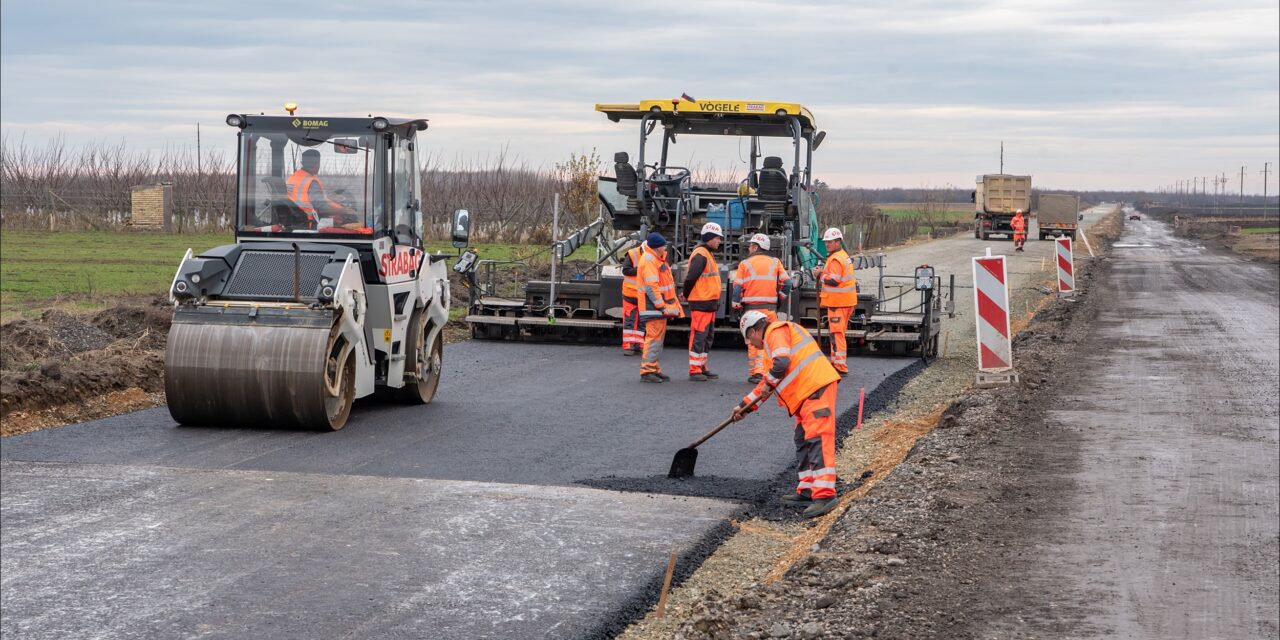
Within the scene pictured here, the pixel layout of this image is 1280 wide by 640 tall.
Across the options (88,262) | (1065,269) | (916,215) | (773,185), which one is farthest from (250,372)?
(916,215)

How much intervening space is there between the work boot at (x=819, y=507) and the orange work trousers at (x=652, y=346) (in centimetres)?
572

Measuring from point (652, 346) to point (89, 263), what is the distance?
19552mm

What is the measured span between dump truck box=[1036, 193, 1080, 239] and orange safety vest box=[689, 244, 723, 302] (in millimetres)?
49465

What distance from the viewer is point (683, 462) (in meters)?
8.95

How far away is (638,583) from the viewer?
6.57 metres

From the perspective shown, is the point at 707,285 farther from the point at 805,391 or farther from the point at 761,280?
the point at 805,391

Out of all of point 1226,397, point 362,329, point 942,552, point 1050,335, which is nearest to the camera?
point 942,552

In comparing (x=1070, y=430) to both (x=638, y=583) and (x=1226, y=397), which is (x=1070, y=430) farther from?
(x=638, y=583)

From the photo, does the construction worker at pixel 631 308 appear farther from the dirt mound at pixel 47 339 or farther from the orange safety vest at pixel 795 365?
the orange safety vest at pixel 795 365

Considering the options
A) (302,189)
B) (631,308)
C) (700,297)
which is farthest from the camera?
(631,308)

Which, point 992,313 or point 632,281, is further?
point 632,281

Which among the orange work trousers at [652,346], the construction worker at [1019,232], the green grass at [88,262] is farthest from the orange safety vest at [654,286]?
the construction worker at [1019,232]

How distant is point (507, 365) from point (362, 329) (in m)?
4.15

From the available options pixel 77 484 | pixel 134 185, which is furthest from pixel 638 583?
pixel 134 185
